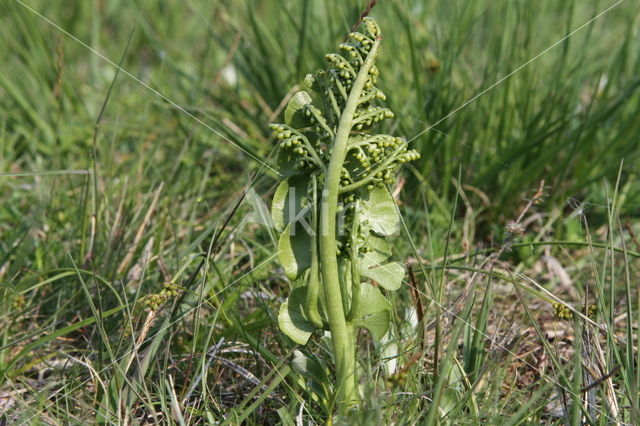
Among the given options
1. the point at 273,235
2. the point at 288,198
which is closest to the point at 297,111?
the point at 288,198

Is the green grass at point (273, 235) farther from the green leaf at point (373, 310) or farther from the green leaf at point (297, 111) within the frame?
the green leaf at point (297, 111)

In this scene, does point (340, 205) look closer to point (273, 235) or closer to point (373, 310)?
point (373, 310)

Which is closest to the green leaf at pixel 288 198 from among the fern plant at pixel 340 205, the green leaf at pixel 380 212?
the fern plant at pixel 340 205

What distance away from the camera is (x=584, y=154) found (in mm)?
2451

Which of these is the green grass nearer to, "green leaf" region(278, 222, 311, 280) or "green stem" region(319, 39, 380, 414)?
"green stem" region(319, 39, 380, 414)

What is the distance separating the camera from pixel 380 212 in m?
1.43

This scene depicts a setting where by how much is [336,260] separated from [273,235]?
615 millimetres

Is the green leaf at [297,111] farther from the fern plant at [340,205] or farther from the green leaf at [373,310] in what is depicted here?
the green leaf at [373,310]

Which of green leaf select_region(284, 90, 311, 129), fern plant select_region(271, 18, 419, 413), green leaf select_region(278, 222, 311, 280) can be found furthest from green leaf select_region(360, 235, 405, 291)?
Answer: green leaf select_region(284, 90, 311, 129)

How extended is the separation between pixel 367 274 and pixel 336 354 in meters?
0.16

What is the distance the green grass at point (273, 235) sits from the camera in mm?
1495

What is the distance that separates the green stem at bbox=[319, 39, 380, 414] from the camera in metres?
1.32

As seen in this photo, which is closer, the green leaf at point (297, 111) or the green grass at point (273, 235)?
the green leaf at point (297, 111)

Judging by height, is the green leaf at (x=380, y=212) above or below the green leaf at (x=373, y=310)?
above
